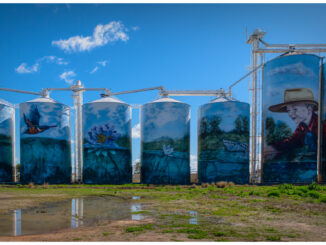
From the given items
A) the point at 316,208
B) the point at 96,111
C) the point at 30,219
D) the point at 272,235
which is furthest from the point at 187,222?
the point at 96,111

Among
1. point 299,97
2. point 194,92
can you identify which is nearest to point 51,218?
point 299,97

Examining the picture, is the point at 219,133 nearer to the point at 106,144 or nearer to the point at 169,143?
the point at 169,143

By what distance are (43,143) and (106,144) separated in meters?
7.86

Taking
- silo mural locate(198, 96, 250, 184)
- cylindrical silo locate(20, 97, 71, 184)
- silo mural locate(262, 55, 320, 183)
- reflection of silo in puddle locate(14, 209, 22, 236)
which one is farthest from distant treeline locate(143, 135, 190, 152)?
reflection of silo in puddle locate(14, 209, 22, 236)

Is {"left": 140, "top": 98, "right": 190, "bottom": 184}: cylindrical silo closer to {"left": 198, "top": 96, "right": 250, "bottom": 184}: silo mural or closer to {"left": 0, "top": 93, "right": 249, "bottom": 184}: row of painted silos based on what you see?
{"left": 0, "top": 93, "right": 249, "bottom": 184}: row of painted silos

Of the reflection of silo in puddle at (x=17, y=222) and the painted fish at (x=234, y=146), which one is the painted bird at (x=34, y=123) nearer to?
the painted fish at (x=234, y=146)

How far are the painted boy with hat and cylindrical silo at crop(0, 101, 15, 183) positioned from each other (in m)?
33.5

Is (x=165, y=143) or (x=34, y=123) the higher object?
(x=34, y=123)

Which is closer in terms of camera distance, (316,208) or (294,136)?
(316,208)

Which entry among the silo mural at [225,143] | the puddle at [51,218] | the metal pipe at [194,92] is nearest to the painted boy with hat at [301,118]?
the silo mural at [225,143]

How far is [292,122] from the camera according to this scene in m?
34.3

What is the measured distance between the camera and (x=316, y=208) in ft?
45.5

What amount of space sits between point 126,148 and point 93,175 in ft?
17.0

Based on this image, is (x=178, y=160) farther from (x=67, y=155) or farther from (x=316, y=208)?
(x=316, y=208)
